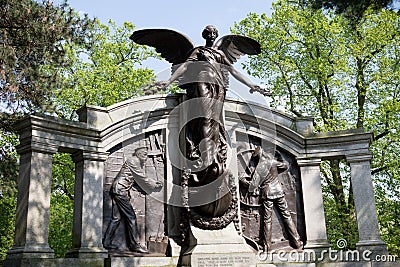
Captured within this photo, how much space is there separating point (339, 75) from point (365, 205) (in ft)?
32.2

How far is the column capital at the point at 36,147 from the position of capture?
816cm

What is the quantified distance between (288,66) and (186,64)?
10.5 m

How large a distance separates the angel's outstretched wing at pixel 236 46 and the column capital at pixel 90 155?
12.4 ft

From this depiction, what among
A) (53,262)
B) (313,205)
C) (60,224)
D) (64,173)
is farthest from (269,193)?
(60,224)

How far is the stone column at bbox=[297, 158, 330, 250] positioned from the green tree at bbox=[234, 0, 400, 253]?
7.18 meters

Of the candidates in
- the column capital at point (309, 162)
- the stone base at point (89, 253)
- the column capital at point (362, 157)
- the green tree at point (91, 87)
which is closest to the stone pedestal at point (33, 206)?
the stone base at point (89, 253)

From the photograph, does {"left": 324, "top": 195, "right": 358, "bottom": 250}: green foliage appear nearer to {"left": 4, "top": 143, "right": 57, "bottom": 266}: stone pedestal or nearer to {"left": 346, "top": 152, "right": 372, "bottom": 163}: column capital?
{"left": 346, "top": 152, "right": 372, "bottom": 163}: column capital

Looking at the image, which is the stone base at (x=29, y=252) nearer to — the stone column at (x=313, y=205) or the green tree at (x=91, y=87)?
the stone column at (x=313, y=205)

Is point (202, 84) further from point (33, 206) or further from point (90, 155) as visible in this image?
point (33, 206)

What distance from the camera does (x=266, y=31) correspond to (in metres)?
20.2

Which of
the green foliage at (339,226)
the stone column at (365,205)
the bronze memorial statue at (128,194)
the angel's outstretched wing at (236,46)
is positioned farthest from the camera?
the green foliage at (339,226)

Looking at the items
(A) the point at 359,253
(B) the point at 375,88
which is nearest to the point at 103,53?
(B) the point at 375,88

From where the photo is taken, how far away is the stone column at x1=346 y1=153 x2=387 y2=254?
390 inches

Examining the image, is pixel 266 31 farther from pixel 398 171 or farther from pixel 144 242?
pixel 144 242
